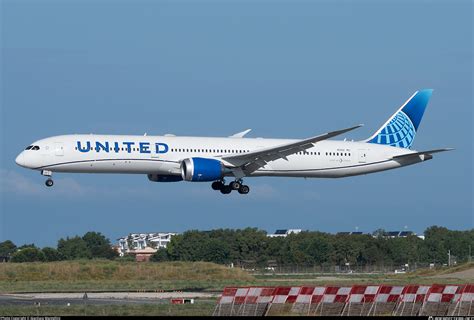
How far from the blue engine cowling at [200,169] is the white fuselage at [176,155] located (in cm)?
94

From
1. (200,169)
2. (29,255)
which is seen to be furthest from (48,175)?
(29,255)

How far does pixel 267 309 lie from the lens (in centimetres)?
3738

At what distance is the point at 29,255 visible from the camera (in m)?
87.1

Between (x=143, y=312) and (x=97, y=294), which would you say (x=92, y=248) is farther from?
(x=143, y=312)

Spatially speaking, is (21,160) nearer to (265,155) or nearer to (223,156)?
(223,156)

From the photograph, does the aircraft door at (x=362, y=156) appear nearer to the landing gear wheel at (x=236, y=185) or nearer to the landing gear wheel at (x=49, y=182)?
the landing gear wheel at (x=236, y=185)

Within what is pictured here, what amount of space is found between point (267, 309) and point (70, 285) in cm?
2513

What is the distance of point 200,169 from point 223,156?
9.03 feet

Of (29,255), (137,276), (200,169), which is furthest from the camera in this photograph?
(29,255)

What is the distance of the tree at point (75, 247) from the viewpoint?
96556mm

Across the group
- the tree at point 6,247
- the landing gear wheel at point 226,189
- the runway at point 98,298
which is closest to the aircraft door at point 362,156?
the landing gear wheel at point 226,189

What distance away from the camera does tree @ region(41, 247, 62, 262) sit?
84.3 metres

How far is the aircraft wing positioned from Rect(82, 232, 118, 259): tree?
33.1 metres

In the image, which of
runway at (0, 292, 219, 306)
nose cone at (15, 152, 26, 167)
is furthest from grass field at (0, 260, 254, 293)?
runway at (0, 292, 219, 306)
